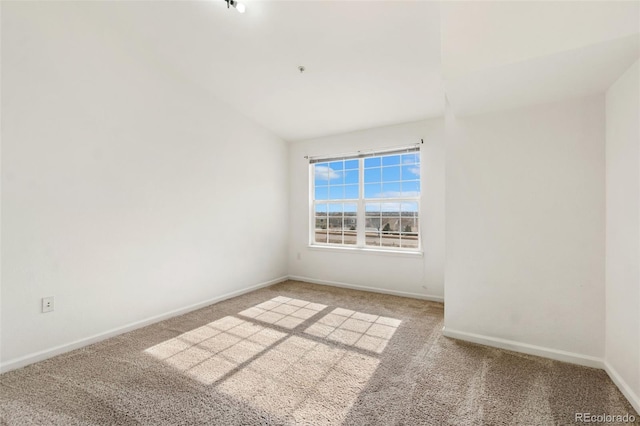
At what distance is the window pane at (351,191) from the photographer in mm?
4512

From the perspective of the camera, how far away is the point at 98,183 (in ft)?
8.52

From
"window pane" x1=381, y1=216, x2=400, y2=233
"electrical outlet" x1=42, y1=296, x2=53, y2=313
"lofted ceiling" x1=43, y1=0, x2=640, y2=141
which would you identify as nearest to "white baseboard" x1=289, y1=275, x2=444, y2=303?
"window pane" x1=381, y1=216, x2=400, y2=233

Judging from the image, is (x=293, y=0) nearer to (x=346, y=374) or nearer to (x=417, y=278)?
(x=346, y=374)

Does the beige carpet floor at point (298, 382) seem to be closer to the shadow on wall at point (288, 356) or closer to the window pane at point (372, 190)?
the shadow on wall at point (288, 356)

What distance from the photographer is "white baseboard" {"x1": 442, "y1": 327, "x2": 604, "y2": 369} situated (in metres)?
2.12

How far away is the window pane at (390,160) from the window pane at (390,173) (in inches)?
2.3

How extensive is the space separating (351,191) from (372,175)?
1.39 ft

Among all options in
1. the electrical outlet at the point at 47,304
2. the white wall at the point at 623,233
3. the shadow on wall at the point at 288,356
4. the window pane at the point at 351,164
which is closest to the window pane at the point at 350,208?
the window pane at the point at 351,164

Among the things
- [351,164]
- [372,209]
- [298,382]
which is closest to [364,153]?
[351,164]

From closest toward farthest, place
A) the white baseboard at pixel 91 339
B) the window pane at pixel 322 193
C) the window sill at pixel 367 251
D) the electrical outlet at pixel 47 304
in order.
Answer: the white baseboard at pixel 91 339, the electrical outlet at pixel 47 304, the window sill at pixel 367 251, the window pane at pixel 322 193

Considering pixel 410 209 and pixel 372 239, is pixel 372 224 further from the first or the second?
pixel 410 209

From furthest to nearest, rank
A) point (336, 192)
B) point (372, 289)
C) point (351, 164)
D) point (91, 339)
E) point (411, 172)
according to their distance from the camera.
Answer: point (336, 192), point (351, 164), point (372, 289), point (411, 172), point (91, 339)

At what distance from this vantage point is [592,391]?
1.81 meters

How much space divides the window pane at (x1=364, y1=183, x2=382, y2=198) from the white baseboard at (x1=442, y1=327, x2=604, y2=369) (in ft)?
7.10
